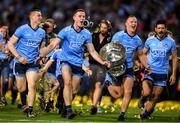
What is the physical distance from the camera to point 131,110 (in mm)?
23172

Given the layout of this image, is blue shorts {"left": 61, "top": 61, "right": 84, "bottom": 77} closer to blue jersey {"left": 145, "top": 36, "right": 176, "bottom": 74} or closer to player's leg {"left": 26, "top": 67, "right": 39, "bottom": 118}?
player's leg {"left": 26, "top": 67, "right": 39, "bottom": 118}

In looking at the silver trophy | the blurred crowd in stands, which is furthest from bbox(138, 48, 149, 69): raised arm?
the blurred crowd in stands

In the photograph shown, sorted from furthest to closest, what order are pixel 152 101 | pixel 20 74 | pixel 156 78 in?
1. pixel 20 74
2. pixel 156 78
3. pixel 152 101

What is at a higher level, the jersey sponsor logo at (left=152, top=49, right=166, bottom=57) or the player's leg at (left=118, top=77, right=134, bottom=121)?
the jersey sponsor logo at (left=152, top=49, right=166, bottom=57)

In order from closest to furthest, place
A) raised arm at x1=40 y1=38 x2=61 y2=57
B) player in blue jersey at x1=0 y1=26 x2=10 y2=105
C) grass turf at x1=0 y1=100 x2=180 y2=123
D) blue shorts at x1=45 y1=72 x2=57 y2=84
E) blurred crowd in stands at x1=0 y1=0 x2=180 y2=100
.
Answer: grass turf at x1=0 y1=100 x2=180 y2=123
raised arm at x1=40 y1=38 x2=61 y2=57
blue shorts at x1=45 y1=72 x2=57 y2=84
player in blue jersey at x1=0 y1=26 x2=10 y2=105
blurred crowd in stands at x1=0 y1=0 x2=180 y2=100

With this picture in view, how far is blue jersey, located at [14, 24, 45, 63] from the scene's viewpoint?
62.0ft

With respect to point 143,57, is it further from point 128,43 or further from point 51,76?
point 51,76

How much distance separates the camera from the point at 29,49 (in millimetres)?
19078

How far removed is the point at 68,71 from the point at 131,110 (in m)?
5.07

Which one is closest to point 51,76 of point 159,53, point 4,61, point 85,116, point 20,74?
point 4,61

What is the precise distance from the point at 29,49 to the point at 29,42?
0.57ft

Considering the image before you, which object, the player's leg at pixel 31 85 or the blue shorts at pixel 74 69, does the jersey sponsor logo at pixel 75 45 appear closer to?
the blue shorts at pixel 74 69

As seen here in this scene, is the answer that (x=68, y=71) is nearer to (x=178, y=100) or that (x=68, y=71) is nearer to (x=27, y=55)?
(x=27, y=55)

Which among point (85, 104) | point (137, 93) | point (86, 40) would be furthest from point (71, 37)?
point (137, 93)
